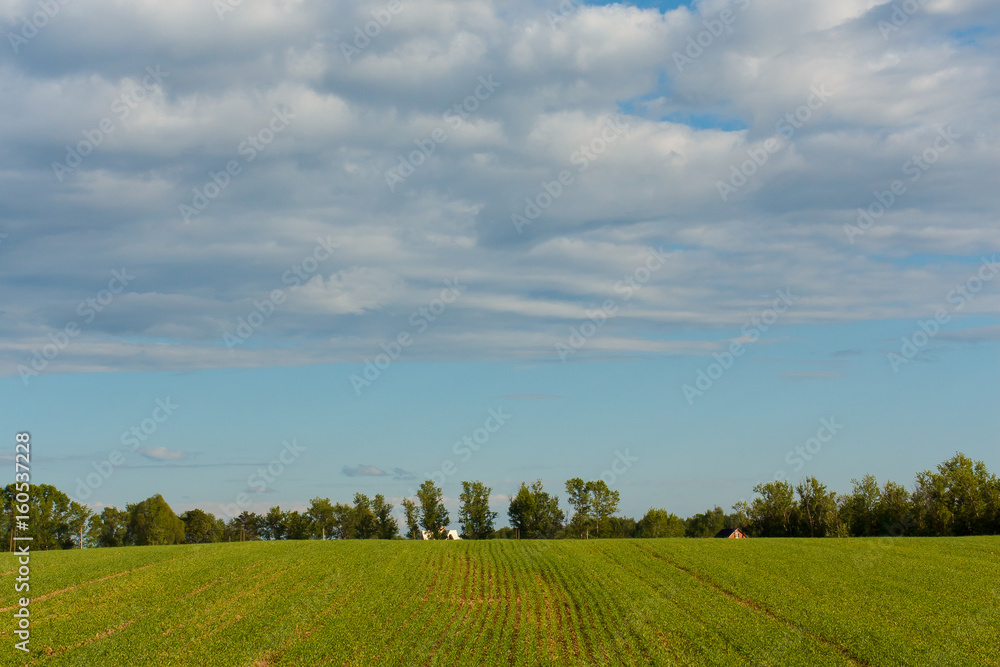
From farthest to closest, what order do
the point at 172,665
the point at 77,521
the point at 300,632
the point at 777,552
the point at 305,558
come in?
the point at 77,521, the point at 777,552, the point at 305,558, the point at 300,632, the point at 172,665

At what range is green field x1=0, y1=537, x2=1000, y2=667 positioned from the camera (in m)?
31.4

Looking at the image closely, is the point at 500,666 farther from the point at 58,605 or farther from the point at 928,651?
the point at 58,605

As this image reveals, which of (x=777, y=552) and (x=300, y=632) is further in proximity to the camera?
(x=777, y=552)

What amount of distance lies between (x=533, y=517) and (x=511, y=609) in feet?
358

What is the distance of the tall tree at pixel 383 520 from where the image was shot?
153125 millimetres

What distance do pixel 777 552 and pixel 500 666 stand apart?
50.0m

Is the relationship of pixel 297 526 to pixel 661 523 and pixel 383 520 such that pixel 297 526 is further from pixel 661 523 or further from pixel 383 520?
pixel 661 523

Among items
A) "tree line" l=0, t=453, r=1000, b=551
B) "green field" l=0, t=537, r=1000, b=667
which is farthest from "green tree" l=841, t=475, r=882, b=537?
"green field" l=0, t=537, r=1000, b=667

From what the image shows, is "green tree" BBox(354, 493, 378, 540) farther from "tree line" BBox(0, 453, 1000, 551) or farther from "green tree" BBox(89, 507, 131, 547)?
"green tree" BBox(89, 507, 131, 547)

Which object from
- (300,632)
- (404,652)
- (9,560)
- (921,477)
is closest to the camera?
(404,652)

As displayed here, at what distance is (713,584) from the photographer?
51.6 m

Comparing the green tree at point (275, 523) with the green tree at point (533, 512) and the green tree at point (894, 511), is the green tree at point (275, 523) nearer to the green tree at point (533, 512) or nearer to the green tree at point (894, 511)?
the green tree at point (533, 512)

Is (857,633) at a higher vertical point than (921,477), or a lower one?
lower

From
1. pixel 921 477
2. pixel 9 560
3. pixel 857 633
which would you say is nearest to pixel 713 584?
pixel 857 633
